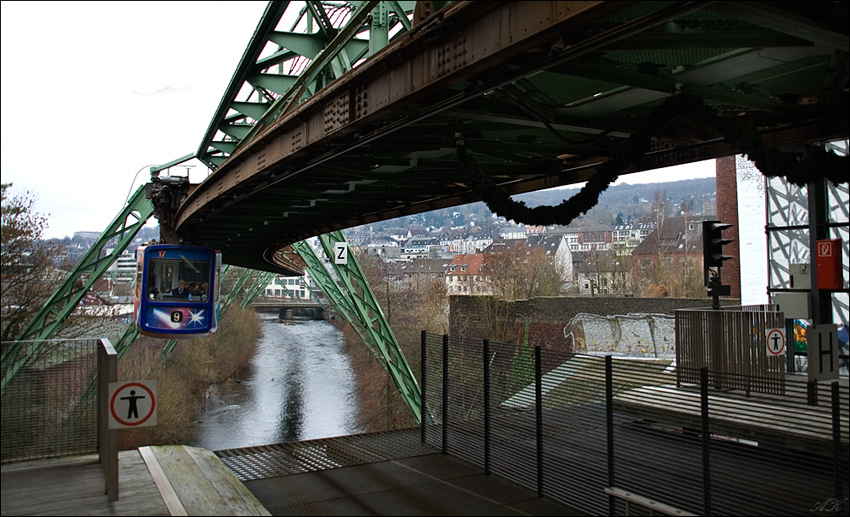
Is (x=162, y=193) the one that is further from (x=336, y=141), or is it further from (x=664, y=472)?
(x=664, y=472)

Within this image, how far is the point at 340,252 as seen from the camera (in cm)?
3064

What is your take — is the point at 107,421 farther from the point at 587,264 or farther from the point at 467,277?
the point at 467,277

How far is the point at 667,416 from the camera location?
10.1 metres

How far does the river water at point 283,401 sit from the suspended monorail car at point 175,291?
13989mm

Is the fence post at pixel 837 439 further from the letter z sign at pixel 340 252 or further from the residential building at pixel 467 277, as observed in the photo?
the residential building at pixel 467 277

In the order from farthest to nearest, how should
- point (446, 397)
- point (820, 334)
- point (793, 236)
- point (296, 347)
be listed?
point (296, 347) < point (793, 236) < point (446, 397) < point (820, 334)

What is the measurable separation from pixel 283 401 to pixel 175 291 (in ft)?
76.1

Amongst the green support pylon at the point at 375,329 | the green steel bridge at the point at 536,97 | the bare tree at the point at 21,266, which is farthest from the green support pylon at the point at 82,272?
the green steel bridge at the point at 536,97

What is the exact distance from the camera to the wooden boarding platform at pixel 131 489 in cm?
662

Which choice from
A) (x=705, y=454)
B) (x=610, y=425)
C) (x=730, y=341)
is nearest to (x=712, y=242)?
(x=730, y=341)

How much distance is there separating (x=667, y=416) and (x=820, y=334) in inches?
90.6

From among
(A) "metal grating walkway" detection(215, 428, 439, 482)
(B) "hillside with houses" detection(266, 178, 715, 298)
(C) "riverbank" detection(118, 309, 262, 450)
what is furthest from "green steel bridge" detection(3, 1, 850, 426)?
(B) "hillside with houses" detection(266, 178, 715, 298)

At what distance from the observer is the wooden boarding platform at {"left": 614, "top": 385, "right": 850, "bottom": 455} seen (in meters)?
7.53

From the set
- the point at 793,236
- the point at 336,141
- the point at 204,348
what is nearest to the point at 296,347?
the point at 204,348
